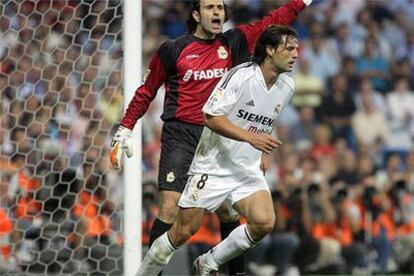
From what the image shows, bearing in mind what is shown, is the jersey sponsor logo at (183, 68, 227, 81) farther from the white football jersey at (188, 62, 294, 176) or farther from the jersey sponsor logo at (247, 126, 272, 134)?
the jersey sponsor logo at (247, 126, 272, 134)

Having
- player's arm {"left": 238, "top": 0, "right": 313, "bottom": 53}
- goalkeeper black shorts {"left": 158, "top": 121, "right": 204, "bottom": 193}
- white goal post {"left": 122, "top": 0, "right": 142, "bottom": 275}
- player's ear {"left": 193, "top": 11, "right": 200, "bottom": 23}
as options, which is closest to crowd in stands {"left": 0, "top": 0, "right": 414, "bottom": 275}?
white goal post {"left": 122, "top": 0, "right": 142, "bottom": 275}

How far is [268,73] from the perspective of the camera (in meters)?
6.82

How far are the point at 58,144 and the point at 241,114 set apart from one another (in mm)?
3297

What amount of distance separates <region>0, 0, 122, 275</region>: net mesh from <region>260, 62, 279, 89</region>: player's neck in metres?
2.40

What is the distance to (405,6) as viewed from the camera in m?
16.7

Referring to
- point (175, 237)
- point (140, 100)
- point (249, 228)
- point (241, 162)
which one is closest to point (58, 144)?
point (140, 100)

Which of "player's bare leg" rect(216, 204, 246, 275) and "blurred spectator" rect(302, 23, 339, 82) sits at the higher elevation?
"blurred spectator" rect(302, 23, 339, 82)

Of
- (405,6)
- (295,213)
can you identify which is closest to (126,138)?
(295,213)

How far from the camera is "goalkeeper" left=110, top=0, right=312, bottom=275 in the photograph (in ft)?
23.9

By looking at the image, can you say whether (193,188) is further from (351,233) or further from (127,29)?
(351,233)

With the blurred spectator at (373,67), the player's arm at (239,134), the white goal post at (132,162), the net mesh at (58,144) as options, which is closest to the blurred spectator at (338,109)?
the blurred spectator at (373,67)

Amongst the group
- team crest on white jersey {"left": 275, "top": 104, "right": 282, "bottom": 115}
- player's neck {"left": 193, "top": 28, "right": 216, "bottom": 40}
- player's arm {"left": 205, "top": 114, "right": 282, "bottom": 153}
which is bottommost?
player's arm {"left": 205, "top": 114, "right": 282, "bottom": 153}

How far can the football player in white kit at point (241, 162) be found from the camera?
6.74 meters

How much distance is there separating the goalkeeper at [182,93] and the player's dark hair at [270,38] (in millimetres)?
496
